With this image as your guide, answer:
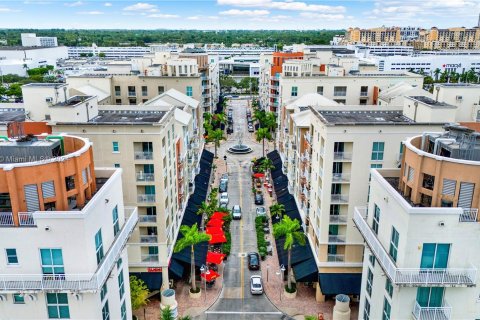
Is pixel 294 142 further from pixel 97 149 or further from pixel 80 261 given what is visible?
pixel 80 261

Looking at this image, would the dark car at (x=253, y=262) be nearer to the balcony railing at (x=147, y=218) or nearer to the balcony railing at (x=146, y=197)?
the balcony railing at (x=147, y=218)

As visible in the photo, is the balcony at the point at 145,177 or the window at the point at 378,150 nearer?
the window at the point at 378,150

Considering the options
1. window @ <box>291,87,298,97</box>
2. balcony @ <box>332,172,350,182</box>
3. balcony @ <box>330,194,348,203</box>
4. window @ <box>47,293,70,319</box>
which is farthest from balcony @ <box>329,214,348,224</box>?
window @ <box>291,87,298,97</box>

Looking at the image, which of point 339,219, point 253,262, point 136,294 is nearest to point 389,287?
point 339,219

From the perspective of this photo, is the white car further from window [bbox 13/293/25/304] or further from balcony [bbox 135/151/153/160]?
window [bbox 13/293/25/304]

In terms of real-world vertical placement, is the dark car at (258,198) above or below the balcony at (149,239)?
below

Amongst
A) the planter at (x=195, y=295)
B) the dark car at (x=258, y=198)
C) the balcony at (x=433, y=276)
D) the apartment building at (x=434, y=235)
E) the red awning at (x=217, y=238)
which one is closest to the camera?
the apartment building at (x=434, y=235)

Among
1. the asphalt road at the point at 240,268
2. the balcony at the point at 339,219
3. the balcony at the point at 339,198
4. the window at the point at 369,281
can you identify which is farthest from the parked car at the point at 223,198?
the window at the point at 369,281
